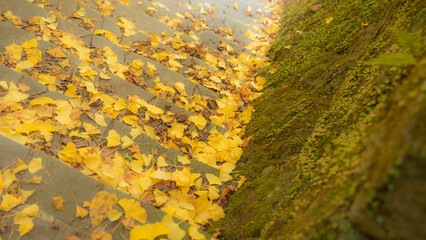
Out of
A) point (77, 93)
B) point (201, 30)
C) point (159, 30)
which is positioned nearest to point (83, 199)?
point (77, 93)

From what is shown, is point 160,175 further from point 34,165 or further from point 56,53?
point 56,53

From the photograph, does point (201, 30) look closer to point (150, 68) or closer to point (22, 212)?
point (150, 68)

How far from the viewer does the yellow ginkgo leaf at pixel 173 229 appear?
4.16 ft

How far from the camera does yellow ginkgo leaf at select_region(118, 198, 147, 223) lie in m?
1.27

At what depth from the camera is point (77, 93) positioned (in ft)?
6.08

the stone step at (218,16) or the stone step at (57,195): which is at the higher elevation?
the stone step at (218,16)

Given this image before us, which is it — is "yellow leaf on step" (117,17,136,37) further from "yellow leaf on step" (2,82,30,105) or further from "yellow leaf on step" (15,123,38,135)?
"yellow leaf on step" (15,123,38,135)

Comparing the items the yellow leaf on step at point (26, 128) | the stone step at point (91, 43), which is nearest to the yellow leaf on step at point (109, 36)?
the stone step at point (91, 43)

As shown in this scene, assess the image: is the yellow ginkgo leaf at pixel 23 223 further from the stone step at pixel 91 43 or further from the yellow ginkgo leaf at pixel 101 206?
the stone step at pixel 91 43

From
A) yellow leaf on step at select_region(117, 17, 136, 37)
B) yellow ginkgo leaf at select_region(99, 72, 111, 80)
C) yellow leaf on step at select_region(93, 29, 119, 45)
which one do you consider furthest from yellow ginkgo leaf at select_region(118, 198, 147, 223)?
yellow leaf on step at select_region(117, 17, 136, 37)

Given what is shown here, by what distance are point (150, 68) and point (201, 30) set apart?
130 cm

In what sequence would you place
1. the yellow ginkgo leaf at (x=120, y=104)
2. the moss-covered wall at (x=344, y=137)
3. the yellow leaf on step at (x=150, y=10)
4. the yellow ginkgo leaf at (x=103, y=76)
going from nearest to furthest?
the moss-covered wall at (x=344, y=137) < the yellow ginkgo leaf at (x=120, y=104) < the yellow ginkgo leaf at (x=103, y=76) < the yellow leaf on step at (x=150, y=10)

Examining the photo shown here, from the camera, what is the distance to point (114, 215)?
49.4 inches

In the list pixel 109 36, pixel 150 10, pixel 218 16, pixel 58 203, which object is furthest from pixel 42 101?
pixel 218 16
